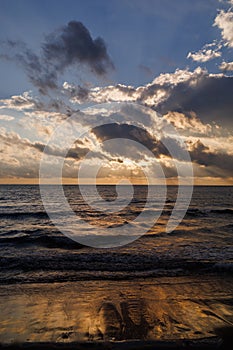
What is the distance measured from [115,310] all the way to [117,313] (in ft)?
0.51

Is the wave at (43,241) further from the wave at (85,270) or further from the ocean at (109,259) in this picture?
the wave at (85,270)

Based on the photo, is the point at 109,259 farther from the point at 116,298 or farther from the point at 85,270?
the point at 116,298

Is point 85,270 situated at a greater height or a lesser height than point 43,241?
lesser

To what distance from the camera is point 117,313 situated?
5797 millimetres

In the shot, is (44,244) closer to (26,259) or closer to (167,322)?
(26,259)

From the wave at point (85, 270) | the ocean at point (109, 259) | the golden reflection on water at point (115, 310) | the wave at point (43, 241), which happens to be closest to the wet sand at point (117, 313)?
the golden reflection on water at point (115, 310)

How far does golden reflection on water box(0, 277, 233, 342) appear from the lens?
16.1 feet

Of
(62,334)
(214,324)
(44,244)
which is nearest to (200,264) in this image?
(214,324)

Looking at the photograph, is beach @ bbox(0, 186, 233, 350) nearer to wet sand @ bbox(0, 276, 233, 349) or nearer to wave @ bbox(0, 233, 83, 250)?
wet sand @ bbox(0, 276, 233, 349)

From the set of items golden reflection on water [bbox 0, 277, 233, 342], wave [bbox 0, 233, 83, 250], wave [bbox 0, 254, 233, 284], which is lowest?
golden reflection on water [bbox 0, 277, 233, 342]

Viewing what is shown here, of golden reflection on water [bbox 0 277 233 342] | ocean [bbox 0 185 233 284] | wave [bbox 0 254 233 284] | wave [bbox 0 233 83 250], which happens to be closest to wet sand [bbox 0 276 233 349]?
golden reflection on water [bbox 0 277 233 342]

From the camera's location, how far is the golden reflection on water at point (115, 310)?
490 cm

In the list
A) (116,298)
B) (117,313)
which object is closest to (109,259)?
(116,298)

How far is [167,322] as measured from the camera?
5.34m
